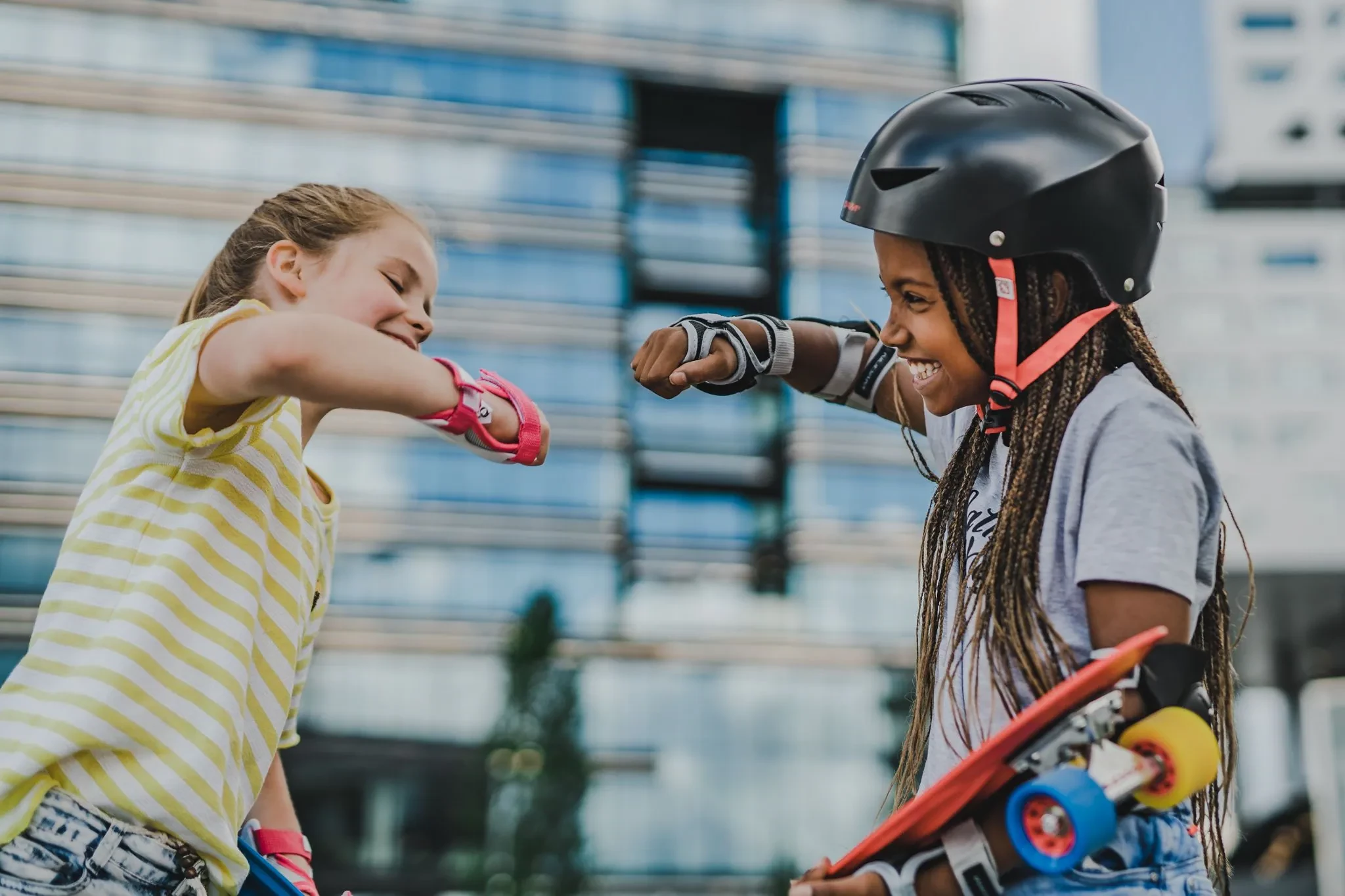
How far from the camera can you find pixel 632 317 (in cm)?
4266

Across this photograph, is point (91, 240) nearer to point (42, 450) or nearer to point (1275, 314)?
point (42, 450)

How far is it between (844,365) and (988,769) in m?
1.24

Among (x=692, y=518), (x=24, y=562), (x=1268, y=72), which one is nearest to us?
(x=24, y=562)

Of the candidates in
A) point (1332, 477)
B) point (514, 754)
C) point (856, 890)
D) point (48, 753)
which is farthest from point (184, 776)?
point (1332, 477)

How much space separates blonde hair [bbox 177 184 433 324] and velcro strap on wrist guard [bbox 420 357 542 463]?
1.78 feet

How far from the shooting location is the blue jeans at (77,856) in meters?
2.03

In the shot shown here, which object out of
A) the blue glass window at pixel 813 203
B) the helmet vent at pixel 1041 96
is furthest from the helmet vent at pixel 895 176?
the blue glass window at pixel 813 203

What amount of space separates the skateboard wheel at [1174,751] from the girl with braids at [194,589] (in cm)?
104

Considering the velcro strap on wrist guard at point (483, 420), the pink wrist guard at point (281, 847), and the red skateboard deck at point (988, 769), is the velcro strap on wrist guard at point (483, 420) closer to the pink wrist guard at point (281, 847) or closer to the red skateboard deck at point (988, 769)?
the red skateboard deck at point (988, 769)

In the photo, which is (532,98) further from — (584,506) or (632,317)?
(584,506)

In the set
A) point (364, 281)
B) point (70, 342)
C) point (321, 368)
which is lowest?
point (321, 368)

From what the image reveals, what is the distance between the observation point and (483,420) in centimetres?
214

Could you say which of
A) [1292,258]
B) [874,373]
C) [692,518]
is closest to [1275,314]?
[1292,258]

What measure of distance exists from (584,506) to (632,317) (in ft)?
22.5
